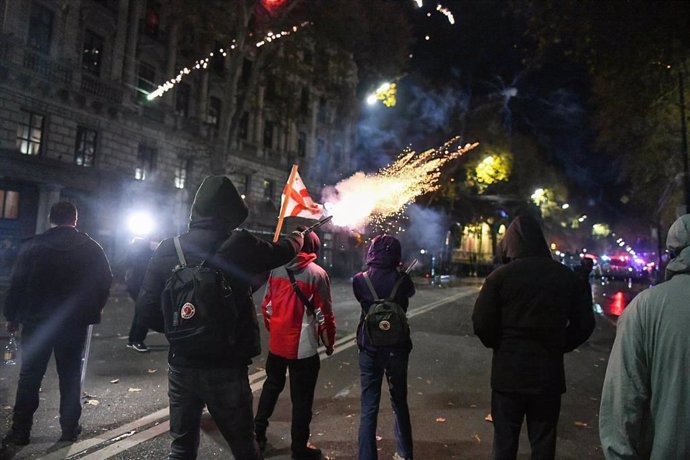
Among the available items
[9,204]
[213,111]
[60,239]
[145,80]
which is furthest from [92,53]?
[60,239]

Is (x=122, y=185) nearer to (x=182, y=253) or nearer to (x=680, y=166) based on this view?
(x=182, y=253)

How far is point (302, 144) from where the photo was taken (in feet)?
125

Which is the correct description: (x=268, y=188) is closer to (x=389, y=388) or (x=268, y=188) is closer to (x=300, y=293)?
(x=300, y=293)

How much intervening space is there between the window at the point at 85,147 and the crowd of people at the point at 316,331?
18939mm

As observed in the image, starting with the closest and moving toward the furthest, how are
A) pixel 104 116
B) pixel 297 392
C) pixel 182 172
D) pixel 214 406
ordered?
1. pixel 214 406
2. pixel 297 392
3. pixel 104 116
4. pixel 182 172

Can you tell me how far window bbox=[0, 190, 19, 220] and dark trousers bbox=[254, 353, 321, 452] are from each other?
60.7ft

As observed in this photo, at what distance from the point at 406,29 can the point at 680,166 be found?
17.8 m

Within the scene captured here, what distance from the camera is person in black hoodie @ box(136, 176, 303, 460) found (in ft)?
8.22

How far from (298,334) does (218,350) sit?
152 centimetres

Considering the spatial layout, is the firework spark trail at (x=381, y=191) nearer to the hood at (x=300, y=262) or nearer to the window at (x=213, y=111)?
the hood at (x=300, y=262)

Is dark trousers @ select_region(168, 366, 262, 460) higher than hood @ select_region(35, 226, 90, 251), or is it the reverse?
hood @ select_region(35, 226, 90, 251)

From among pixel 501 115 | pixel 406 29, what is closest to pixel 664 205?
pixel 501 115

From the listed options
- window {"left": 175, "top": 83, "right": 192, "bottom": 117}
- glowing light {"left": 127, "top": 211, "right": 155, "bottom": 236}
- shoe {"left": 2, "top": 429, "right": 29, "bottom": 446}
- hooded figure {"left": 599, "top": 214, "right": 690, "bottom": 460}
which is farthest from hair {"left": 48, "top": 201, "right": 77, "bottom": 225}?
window {"left": 175, "top": 83, "right": 192, "bottom": 117}

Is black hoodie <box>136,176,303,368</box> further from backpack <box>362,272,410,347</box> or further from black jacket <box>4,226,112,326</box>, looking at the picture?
black jacket <box>4,226,112,326</box>
